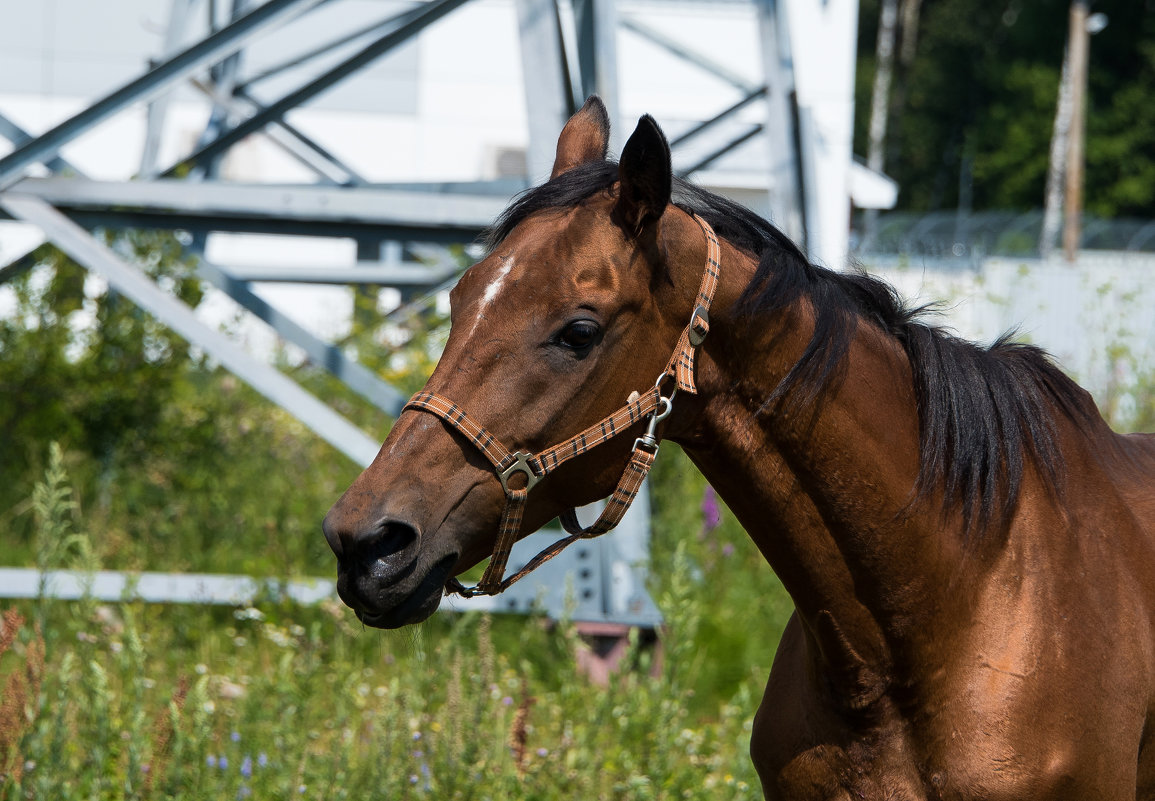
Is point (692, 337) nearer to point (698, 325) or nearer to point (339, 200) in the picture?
point (698, 325)

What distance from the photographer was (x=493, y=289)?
1.89 metres

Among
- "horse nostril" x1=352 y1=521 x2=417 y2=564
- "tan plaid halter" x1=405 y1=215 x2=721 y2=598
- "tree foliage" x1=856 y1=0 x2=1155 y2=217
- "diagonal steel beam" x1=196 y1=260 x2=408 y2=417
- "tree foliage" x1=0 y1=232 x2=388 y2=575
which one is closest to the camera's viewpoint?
"horse nostril" x1=352 y1=521 x2=417 y2=564

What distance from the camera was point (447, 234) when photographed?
15.5 ft

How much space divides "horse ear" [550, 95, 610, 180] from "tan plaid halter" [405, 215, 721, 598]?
45 centimetres

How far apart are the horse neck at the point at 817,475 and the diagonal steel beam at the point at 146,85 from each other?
3073mm

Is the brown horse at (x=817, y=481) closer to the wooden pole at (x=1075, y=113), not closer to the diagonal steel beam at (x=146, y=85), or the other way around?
the diagonal steel beam at (x=146, y=85)

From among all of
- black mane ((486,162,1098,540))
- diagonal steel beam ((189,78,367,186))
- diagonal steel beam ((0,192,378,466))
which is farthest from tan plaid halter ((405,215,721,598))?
diagonal steel beam ((189,78,367,186))

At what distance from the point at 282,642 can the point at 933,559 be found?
9.81 ft

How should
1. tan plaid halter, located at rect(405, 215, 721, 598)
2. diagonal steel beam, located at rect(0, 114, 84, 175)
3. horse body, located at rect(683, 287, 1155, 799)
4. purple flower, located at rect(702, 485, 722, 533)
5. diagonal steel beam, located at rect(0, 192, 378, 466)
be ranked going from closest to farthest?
tan plaid halter, located at rect(405, 215, 721, 598), horse body, located at rect(683, 287, 1155, 799), diagonal steel beam, located at rect(0, 192, 378, 466), diagonal steel beam, located at rect(0, 114, 84, 175), purple flower, located at rect(702, 485, 722, 533)

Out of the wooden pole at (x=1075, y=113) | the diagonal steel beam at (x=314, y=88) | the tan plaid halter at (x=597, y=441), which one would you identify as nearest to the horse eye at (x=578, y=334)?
the tan plaid halter at (x=597, y=441)

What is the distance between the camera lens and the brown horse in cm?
185

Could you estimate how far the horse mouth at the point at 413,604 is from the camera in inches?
70.5

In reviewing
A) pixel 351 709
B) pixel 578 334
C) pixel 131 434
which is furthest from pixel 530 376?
pixel 131 434

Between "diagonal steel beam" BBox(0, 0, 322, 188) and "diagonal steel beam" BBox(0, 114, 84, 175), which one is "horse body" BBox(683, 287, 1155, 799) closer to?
"diagonal steel beam" BBox(0, 0, 322, 188)
